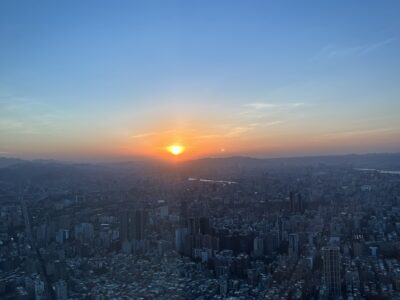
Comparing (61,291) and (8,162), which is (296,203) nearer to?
(61,291)

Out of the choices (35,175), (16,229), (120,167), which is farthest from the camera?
(120,167)

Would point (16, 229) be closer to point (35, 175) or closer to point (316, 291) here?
point (316, 291)


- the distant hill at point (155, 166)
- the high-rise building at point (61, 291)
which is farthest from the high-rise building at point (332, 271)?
the distant hill at point (155, 166)

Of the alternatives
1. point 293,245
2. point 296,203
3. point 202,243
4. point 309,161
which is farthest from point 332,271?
point 309,161

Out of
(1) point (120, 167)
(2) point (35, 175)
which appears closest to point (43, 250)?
(2) point (35, 175)

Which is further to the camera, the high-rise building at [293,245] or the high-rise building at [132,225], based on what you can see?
the high-rise building at [132,225]

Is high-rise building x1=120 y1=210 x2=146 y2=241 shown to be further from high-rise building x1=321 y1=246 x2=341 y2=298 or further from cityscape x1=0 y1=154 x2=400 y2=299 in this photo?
high-rise building x1=321 y1=246 x2=341 y2=298

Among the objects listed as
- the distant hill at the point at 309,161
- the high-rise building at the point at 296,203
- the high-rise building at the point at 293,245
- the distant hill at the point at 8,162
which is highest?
the distant hill at the point at 8,162

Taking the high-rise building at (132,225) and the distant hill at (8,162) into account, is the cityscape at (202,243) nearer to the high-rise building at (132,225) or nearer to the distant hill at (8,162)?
the high-rise building at (132,225)
